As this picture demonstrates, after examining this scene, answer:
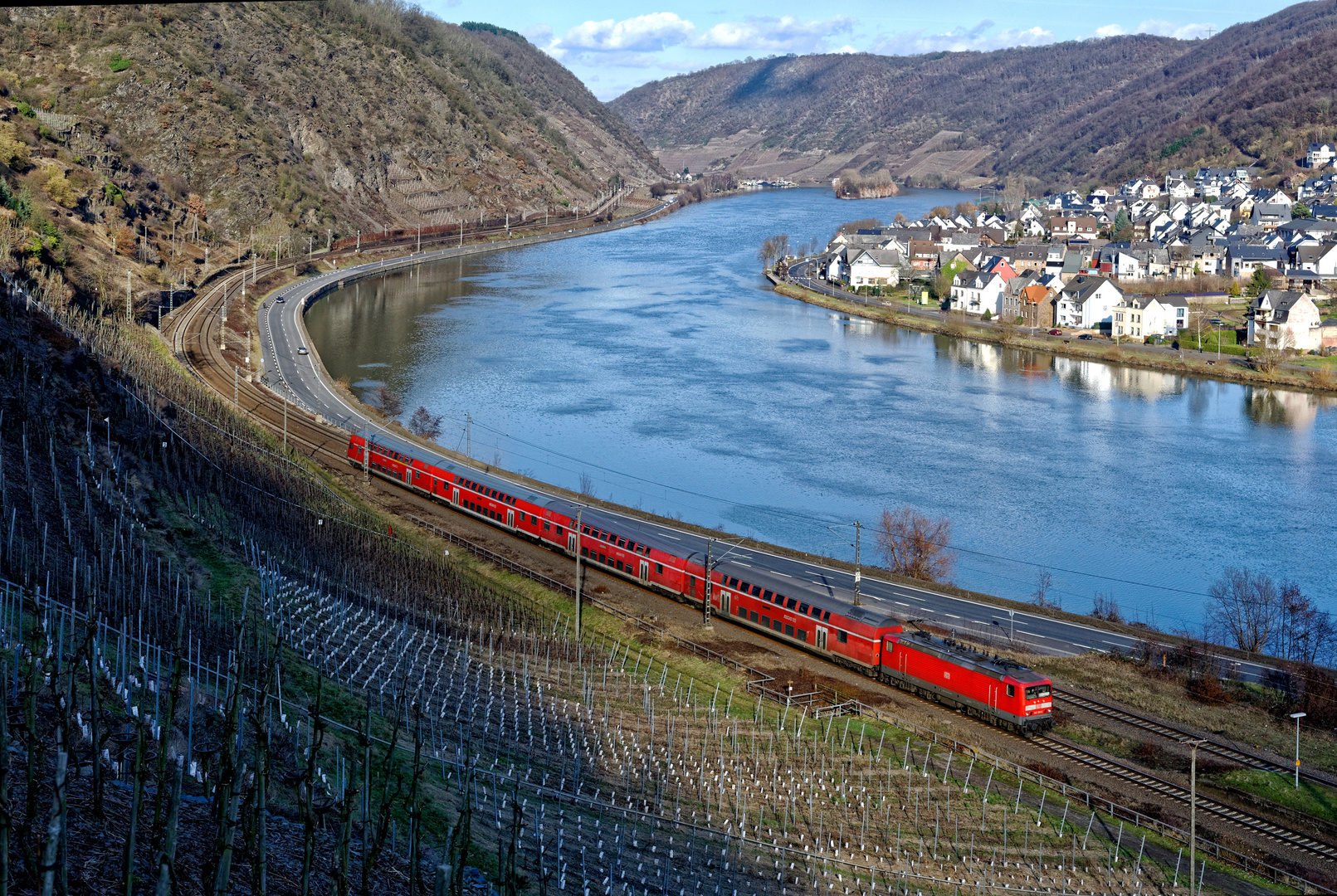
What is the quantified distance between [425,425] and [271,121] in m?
63.7

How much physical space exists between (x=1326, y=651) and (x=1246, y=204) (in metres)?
95.5

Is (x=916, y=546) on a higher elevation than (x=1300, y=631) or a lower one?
higher

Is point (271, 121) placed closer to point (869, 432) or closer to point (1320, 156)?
point (869, 432)

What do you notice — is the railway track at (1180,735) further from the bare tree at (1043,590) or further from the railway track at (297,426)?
the bare tree at (1043,590)

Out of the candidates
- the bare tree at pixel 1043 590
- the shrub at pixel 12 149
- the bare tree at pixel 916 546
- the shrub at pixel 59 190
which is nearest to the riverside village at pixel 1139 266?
the bare tree at pixel 916 546

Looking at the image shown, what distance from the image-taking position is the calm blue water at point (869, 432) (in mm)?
34250

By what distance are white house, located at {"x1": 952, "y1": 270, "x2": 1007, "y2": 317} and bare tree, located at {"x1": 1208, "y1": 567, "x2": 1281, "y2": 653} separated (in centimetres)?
4607

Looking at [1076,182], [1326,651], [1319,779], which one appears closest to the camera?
[1319,779]

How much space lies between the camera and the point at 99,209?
6384 cm

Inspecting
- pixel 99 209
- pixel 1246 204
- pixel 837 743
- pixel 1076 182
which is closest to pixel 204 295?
pixel 99 209

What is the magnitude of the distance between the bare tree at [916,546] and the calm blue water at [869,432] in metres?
0.60

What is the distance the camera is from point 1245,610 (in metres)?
28.1

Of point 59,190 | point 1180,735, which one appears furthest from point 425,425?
point 1180,735

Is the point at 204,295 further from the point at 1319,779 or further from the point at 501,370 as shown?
the point at 1319,779
